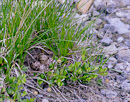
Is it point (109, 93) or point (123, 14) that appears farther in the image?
point (123, 14)

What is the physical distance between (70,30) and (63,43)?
5.7 inches

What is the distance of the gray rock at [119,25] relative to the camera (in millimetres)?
2625

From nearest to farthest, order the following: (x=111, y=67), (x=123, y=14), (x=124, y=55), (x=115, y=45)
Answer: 1. (x=111, y=67)
2. (x=124, y=55)
3. (x=115, y=45)
4. (x=123, y=14)

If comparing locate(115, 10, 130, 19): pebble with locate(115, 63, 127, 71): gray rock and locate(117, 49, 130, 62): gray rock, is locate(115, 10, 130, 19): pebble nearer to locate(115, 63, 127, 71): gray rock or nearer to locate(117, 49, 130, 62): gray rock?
locate(117, 49, 130, 62): gray rock

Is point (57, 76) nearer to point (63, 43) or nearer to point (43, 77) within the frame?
point (43, 77)

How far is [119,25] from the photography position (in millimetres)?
2705

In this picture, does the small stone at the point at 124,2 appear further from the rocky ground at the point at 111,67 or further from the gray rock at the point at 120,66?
the gray rock at the point at 120,66

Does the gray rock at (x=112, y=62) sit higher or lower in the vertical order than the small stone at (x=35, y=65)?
lower

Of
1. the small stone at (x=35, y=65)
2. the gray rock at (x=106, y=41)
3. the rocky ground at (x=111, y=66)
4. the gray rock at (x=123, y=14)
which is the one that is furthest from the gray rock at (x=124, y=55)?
the small stone at (x=35, y=65)

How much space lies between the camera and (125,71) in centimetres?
207

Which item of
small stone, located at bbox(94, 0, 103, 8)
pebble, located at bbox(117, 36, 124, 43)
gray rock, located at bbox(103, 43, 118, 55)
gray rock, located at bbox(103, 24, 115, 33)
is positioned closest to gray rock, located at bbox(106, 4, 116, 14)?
small stone, located at bbox(94, 0, 103, 8)

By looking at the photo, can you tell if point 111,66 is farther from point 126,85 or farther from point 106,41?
point 106,41

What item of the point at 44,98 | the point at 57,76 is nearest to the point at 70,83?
the point at 57,76

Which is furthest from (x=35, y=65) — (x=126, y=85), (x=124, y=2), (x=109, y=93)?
(x=124, y=2)
